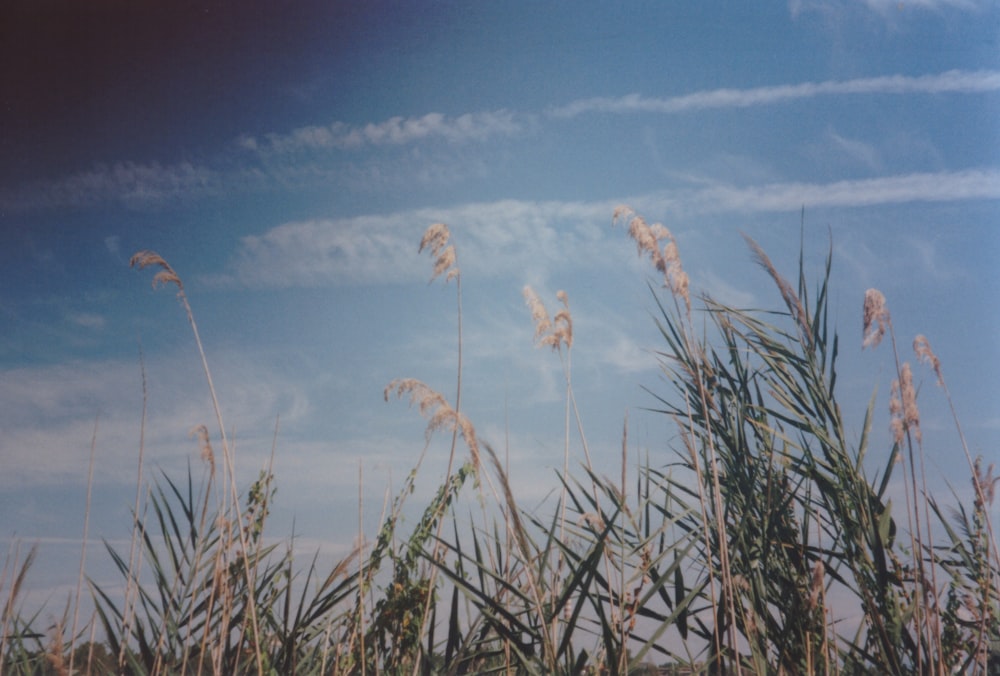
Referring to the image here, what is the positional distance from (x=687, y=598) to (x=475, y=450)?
2.79 feet

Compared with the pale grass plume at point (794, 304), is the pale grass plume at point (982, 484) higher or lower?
lower

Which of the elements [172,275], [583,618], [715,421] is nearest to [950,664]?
[715,421]

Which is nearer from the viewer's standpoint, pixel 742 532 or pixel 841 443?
pixel 742 532

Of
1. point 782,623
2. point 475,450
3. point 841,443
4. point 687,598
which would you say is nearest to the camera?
point 475,450

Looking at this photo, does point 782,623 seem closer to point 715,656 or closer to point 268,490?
point 715,656

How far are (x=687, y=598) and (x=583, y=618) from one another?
351 millimetres

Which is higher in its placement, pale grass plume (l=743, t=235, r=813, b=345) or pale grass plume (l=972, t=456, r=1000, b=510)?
pale grass plume (l=743, t=235, r=813, b=345)

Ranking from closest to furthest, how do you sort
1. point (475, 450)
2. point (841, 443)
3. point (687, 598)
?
point (475, 450), point (687, 598), point (841, 443)

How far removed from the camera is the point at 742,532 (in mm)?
2564

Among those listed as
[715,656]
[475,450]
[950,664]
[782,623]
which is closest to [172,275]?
[475,450]

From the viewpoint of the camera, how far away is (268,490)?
2.94 metres

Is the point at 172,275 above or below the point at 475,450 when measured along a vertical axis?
above

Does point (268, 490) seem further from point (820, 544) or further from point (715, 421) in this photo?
point (820, 544)

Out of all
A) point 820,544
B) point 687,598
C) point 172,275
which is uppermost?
point 172,275
